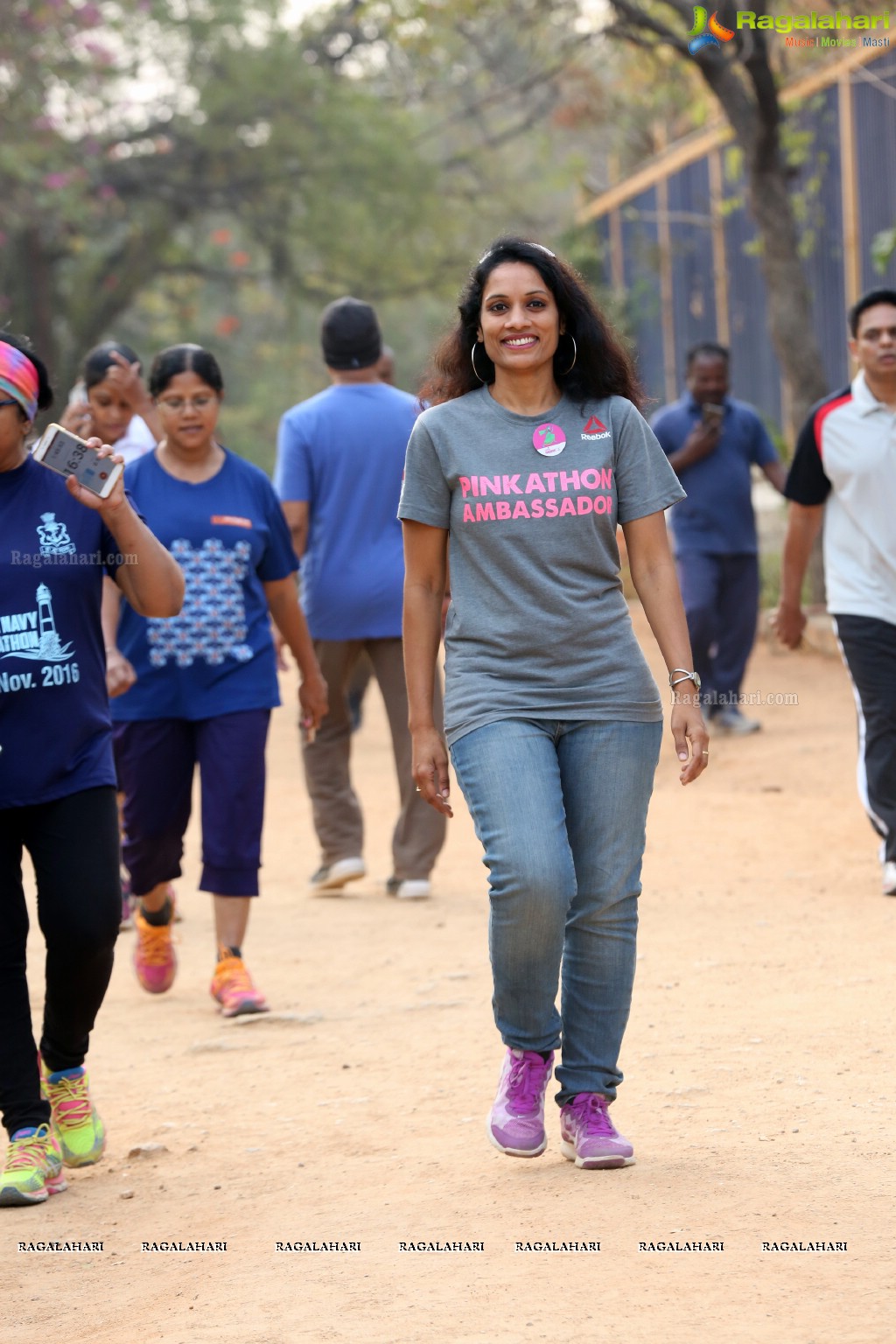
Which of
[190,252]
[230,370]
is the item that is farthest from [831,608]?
[230,370]

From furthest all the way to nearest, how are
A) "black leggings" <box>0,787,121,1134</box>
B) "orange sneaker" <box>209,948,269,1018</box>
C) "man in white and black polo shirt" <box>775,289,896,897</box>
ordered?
"man in white and black polo shirt" <box>775,289,896,897</box>, "orange sneaker" <box>209,948,269,1018</box>, "black leggings" <box>0,787,121,1134</box>

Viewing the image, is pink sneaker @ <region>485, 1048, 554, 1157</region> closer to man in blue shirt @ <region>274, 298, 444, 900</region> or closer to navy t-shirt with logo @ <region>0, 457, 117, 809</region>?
navy t-shirt with logo @ <region>0, 457, 117, 809</region>

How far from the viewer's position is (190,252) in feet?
79.9

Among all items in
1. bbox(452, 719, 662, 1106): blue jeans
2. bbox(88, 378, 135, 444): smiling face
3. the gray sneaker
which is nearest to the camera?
bbox(452, 719, 662, 1106): blue jeans

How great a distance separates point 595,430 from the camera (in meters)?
3.93

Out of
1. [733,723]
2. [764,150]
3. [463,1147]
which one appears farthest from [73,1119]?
[764,150]

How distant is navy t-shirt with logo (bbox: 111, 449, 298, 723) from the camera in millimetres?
5789

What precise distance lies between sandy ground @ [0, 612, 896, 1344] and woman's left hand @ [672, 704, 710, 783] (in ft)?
2.82

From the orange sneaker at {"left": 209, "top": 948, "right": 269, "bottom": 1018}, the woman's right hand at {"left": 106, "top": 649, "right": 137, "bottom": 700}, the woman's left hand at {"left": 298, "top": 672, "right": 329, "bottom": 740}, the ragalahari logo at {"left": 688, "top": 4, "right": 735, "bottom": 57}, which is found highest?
the ragalahari logo at {"left": 688, "top": 4, "right": 735, "bottom": 57}

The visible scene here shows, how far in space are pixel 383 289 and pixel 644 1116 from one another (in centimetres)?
1977

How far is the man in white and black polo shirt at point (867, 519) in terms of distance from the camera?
6.52m

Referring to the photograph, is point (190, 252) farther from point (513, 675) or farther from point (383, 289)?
point (513, 675)

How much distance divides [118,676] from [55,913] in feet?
5.20

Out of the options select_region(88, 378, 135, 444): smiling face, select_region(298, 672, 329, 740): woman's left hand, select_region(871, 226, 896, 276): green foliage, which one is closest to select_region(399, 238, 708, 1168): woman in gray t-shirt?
select_region(298, 672, 329, 740): woman's left hand
